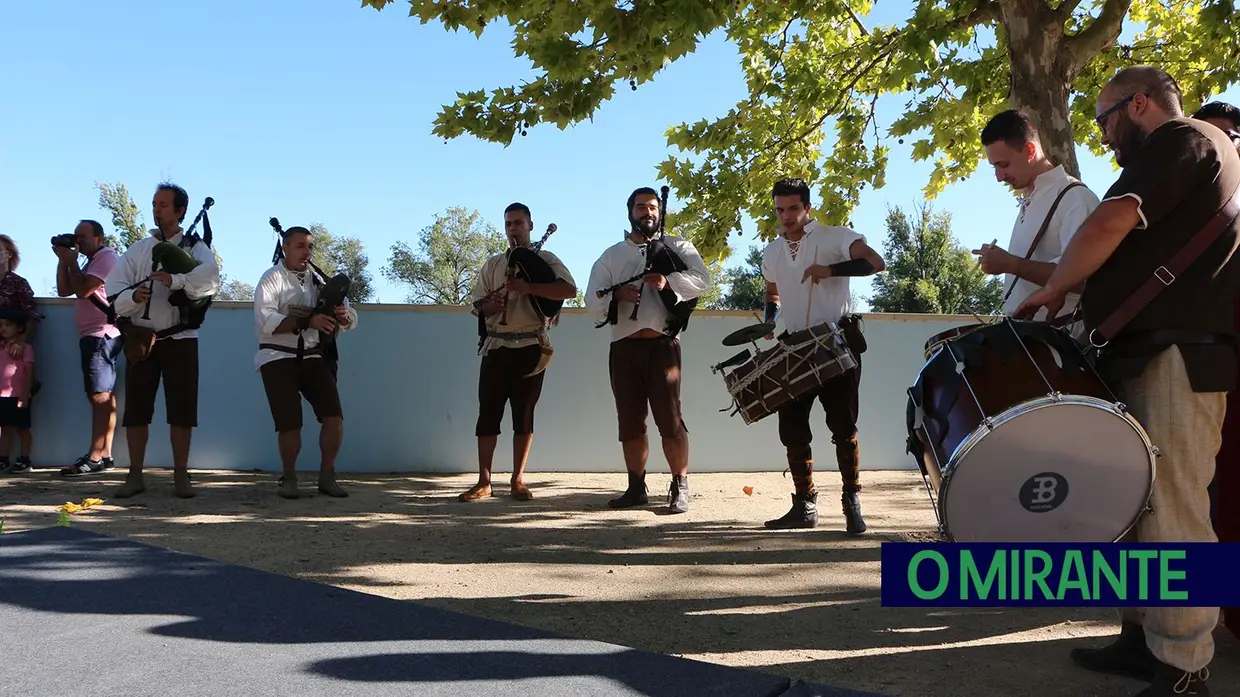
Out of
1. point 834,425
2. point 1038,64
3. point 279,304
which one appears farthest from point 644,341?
point 1038,64

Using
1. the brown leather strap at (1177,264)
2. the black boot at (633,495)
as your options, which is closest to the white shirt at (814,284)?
the black boot at (633,495)

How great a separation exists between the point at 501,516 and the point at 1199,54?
26.2 feet

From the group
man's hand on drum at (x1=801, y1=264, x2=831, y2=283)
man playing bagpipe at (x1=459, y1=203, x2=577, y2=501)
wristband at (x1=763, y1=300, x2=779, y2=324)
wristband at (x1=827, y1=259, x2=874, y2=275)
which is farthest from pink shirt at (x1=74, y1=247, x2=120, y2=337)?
wristband at (x1=827, y1=259, x2=874, y2=275)

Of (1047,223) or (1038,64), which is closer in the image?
(1047,223)

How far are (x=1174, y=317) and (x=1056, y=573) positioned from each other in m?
0.81

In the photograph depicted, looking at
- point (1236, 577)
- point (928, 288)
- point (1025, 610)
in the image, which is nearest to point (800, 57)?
point (1025, 610)

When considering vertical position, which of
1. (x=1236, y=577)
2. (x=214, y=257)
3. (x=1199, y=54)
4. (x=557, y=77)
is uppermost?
(x=1199, y=54)

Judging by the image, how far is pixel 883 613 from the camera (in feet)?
12.7

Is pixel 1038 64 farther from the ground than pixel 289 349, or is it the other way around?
pixel 1038 64

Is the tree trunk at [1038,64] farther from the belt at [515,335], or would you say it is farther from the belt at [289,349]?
the belt at [289,349]

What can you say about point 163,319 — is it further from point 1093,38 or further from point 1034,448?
point 1093,38

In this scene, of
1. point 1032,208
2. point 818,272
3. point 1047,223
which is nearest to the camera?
point 1047,223

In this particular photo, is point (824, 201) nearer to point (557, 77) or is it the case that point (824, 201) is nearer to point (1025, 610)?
point (557, 77)

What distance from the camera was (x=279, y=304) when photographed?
261 inches
